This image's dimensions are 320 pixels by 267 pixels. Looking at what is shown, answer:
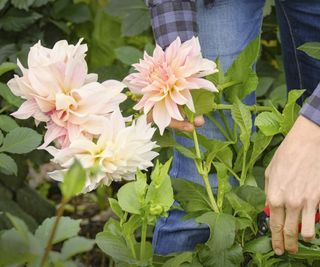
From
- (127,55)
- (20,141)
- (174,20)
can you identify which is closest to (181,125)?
(174,20)

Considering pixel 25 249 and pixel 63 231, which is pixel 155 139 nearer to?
pixel 63 231

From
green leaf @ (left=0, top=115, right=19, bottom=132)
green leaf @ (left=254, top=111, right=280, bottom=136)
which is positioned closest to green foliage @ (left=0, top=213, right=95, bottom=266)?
green leaf @ (left=254, top=111, right=280, bottom=136)

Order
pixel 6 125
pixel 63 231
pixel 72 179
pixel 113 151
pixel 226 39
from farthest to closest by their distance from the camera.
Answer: pixel 6 125
pixel 226 39
pixel 113 151
pixel 63 231
pixel 72 179

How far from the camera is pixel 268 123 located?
1324mm

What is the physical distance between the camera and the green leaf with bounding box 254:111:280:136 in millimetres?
1311

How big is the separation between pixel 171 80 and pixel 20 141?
538mm

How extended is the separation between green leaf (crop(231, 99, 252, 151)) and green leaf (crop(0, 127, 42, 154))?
50 centimetres

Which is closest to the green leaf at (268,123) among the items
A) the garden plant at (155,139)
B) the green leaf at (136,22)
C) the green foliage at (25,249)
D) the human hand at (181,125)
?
the garden plant at (155,139)

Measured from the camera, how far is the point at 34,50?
4.26 ft

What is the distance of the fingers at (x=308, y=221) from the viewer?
1.21 m

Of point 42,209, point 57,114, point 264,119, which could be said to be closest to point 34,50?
point 57,114

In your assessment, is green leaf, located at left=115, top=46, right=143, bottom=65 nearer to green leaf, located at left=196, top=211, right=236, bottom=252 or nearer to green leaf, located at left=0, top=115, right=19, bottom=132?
green leaf, located at left=0, top=115, right=19, bottom=132

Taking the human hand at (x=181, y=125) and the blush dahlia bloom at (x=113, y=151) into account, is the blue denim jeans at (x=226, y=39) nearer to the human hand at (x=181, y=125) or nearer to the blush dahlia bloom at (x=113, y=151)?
the human hand at (x=181, y=125)

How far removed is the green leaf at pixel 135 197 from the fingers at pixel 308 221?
0.80ft
